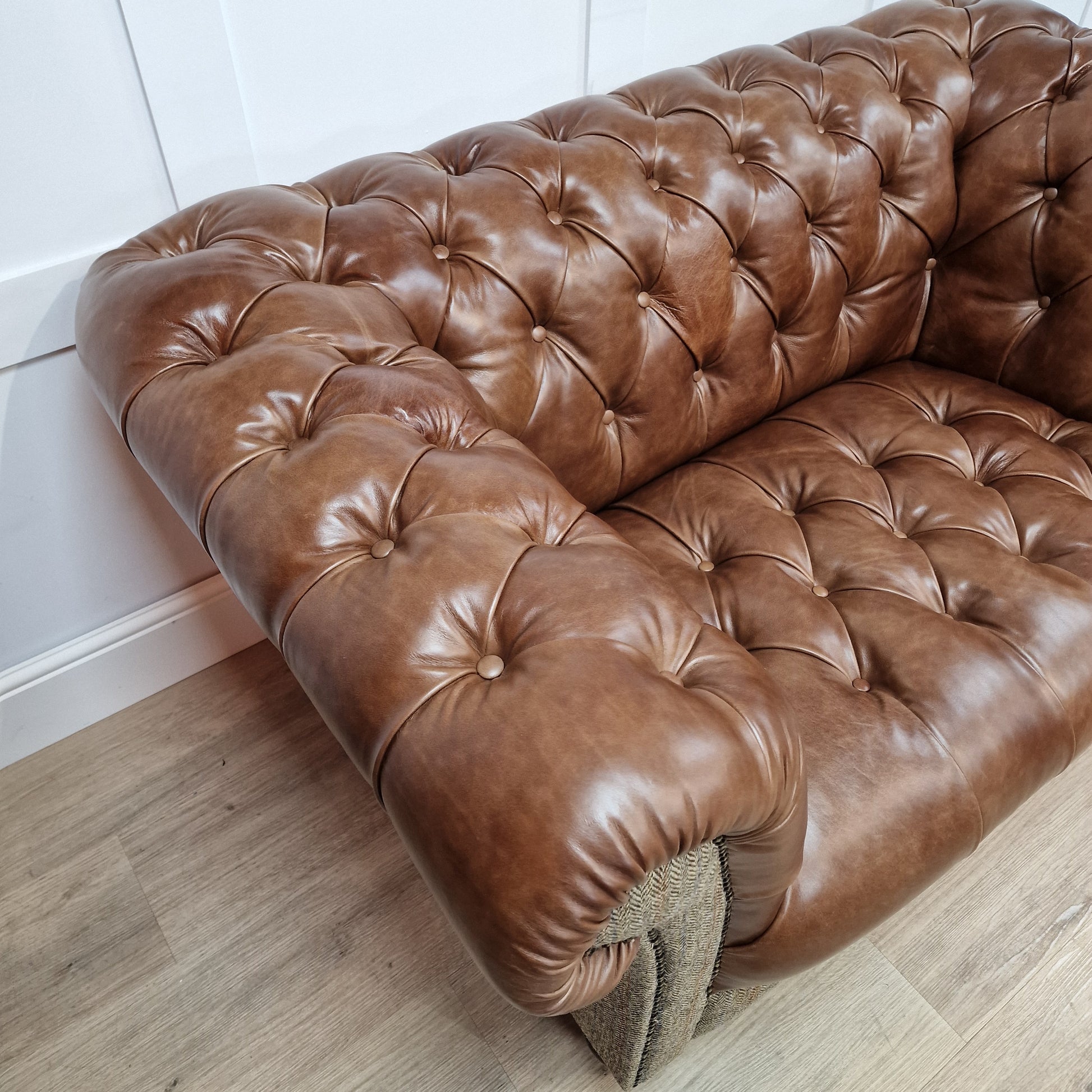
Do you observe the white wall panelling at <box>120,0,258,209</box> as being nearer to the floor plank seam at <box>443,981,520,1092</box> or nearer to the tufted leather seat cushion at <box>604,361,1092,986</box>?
the tufted leather seat cushion at <box>604,361,1092,986</box>

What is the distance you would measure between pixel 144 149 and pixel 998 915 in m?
1.49

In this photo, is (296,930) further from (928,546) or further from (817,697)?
(928,546)

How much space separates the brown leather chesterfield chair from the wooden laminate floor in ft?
0.56

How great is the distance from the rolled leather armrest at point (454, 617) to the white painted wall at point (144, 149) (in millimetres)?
215

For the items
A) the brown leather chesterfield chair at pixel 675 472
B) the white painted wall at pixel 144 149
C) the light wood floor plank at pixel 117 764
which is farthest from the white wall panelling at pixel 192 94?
the light wood floor plank at pixel 117 764

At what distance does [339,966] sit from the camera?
1.14 m

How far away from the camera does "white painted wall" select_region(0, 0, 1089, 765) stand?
1024 millimetres

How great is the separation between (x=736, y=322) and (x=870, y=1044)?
947 mm

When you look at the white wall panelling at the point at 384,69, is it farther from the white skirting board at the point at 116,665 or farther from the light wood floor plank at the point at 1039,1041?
the light wood floor plank at the point at 1039,1041

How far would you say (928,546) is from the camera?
3.70ft

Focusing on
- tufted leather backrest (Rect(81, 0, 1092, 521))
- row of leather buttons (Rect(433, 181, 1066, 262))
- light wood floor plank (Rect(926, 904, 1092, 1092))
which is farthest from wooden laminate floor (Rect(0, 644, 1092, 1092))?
row of leather buttons (Rect(433, 181, 1066, 262))

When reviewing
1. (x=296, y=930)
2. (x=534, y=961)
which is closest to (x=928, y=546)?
(x=534, y=961)

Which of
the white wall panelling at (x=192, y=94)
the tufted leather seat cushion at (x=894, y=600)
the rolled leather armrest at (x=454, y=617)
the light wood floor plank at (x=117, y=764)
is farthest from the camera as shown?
the light wood floor plank at (x=117, y=764)

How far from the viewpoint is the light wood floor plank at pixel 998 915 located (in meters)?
1.12
